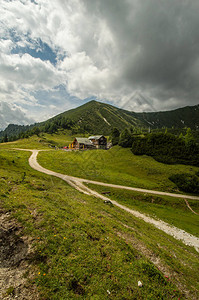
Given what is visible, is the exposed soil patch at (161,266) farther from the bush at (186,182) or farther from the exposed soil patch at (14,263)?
the bush at (186,182)

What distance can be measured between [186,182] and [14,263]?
1715 inches

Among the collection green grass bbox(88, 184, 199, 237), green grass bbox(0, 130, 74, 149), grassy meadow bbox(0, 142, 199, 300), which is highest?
green grass bbox(0, 130, 74, 149)

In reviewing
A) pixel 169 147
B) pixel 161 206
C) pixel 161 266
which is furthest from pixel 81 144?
pixel 161 266

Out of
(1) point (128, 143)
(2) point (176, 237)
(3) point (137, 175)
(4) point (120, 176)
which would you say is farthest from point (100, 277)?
(1) point (128, 143)

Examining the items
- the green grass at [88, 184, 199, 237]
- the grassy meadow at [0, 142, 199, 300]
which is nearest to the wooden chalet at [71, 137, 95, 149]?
the green grass at [88, 184, 199, 237]

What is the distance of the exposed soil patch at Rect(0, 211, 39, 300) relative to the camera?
5.76 m

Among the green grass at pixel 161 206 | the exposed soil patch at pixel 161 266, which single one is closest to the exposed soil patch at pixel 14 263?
the exposed soil patch at pixel 161 266

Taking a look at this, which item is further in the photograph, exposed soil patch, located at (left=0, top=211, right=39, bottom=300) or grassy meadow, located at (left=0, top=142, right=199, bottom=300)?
grassy meadow, located at (left=0, top=142, right=199, bottom=300)

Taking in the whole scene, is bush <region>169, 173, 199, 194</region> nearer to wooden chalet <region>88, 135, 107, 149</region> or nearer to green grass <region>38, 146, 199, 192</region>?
green grass <region>38, 146, 199, 192</region>

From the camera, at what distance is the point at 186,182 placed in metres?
37.3

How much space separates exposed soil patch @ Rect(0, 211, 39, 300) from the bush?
4162 cm

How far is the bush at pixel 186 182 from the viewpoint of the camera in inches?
1419

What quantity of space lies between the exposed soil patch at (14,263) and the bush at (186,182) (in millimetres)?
41617

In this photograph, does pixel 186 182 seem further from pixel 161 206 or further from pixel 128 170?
pixel 128 170
